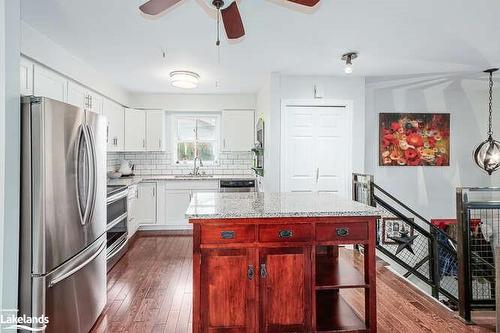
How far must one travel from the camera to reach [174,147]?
585 cm

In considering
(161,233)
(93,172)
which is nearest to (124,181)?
(161,233)

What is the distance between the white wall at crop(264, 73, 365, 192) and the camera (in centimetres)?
427

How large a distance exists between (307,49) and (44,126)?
2595 mm

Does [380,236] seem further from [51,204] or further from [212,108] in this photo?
[51,204]

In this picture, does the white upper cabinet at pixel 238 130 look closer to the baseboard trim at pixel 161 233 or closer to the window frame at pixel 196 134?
the window frame at pixel 196 134

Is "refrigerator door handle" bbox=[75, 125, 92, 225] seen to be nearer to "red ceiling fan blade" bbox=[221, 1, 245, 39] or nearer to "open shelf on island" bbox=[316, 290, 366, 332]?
"red ceiling fan blade" bbox=[221, 1, 245, 39]

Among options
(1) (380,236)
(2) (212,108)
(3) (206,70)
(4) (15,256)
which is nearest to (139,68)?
(3) (206,70)

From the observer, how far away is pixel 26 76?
2541mm

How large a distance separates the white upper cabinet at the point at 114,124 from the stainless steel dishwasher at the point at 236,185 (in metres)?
1.77

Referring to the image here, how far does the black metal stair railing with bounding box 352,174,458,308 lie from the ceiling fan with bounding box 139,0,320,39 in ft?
7.72

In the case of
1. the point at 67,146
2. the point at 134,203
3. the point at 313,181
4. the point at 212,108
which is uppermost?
the point at 212,108

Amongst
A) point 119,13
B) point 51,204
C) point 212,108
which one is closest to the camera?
point 51,204

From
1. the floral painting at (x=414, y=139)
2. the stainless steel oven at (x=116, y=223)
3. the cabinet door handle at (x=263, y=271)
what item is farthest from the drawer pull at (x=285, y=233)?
the floral painting at (x=414, y=139)

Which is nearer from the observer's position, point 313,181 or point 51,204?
point 51,204
